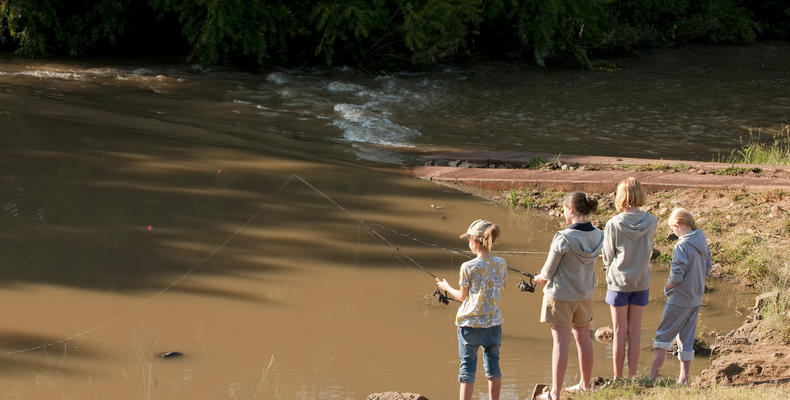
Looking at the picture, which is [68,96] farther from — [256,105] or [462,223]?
[462,223]

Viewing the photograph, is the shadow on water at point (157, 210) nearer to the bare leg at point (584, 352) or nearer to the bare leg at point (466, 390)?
the bare leg at point (466, 390)

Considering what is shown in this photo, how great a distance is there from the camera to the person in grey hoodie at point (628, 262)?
5230mm

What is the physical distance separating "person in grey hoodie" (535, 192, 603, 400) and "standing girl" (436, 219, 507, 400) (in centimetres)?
35

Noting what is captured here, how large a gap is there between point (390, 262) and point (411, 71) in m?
13.1

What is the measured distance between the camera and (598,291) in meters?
7.52

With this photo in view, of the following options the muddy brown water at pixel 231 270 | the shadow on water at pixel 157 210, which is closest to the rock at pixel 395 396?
the muddy brown water at pixel 231 270

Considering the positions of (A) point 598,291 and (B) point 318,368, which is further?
(A) point 598,291

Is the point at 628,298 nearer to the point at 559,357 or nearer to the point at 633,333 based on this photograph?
the point at 633,333

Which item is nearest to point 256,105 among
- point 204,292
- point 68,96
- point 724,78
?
point 68,96

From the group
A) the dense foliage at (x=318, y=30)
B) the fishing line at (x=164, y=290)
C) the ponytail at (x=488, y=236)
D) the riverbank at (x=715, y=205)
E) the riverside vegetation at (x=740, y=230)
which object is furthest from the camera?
the dense foliage at (x=318, y=30)

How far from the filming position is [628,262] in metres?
5.30

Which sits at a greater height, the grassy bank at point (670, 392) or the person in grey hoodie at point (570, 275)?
the person in grey hoodie at point (570, 275)

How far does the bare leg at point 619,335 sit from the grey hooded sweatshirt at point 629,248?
17cm

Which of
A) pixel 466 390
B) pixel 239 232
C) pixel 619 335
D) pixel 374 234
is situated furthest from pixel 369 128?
pixel 466 390
